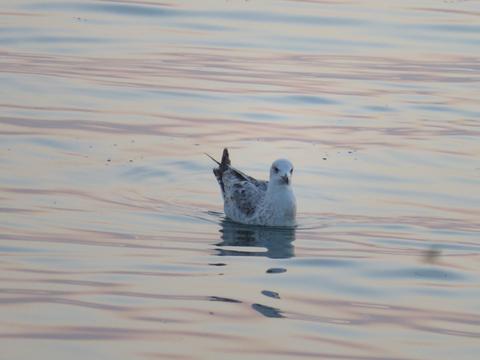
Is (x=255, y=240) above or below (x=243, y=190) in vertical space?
below

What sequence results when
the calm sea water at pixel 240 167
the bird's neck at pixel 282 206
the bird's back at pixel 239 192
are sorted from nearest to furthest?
1. the calm sea water at pixel 240 167
2. the bird's neck at pixel 282 206
3. the bird's back at pixel 239 192

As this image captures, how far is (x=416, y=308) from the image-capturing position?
9969 millimetres

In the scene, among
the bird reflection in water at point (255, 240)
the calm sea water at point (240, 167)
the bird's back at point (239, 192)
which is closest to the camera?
the calm sea water at point (240, 167)

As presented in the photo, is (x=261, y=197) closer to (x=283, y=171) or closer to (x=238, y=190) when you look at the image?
(x=238, y=190)

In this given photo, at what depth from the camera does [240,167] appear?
1566 centimetres

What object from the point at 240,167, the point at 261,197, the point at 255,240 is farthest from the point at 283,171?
the point at 240,167

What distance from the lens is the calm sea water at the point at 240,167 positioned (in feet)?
30.6

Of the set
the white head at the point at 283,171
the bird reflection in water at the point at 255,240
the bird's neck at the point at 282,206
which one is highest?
the white head at the point at 283,171

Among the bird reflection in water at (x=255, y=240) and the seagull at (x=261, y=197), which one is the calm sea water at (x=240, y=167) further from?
the seagull at (x=261, y=197)

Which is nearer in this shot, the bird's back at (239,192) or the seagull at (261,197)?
the seagull at (261,197)

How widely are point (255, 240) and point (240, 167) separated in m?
3.00

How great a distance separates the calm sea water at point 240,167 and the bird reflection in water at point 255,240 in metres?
0.04

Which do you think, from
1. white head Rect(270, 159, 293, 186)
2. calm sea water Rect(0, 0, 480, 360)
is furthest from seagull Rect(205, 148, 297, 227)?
calm sea water Rect(0, 0, 480, 360)

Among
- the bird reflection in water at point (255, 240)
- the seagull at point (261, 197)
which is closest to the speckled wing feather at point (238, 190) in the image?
the seagull at point (261, 197)
